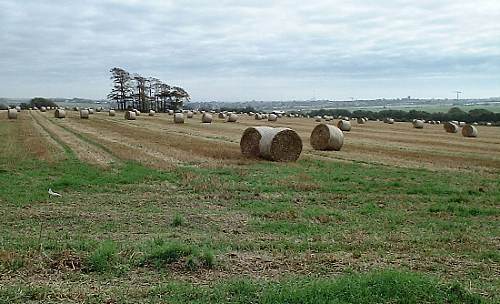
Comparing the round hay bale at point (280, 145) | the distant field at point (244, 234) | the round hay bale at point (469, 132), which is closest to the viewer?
the distant field at point (244, 234)

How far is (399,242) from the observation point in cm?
902

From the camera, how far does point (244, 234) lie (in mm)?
9469

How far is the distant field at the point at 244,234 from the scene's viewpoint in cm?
649

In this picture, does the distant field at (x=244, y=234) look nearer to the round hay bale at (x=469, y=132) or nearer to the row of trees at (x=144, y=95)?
the round hay bale at (x=469, y=132)

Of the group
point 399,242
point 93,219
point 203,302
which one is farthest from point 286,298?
point 93,219

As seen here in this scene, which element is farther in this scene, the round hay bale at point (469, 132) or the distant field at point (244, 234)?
the round hay bale at point (469, 132)

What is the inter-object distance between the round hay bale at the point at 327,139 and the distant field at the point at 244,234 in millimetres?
7575

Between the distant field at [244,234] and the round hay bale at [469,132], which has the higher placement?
the distant field at [244,234]

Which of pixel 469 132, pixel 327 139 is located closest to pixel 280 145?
pixel 327 139

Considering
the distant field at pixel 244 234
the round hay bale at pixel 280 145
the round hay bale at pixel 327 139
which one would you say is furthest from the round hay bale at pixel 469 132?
the round hay bale at pixel 280 145

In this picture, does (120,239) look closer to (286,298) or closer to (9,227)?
(9,227)

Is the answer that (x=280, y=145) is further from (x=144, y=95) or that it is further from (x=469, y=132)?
(x=144, y=95)

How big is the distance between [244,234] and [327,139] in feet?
57.4

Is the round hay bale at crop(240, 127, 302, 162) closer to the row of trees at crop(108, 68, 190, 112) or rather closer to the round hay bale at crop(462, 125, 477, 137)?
the round hay bale at crop(462, 125, 477, 137)
